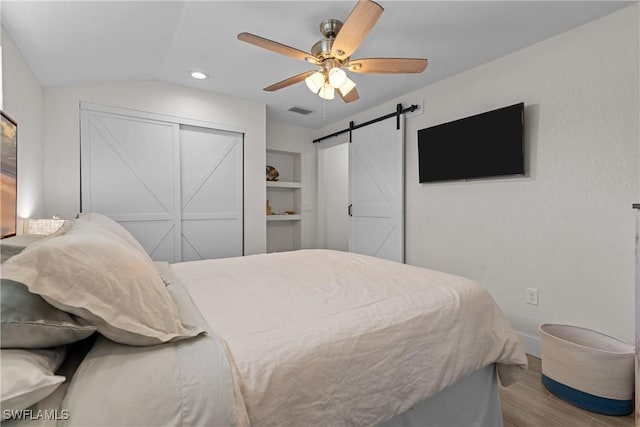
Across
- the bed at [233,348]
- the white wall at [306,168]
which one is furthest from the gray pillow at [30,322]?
the white wall at [306,168]

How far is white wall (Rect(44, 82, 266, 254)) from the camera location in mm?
2803

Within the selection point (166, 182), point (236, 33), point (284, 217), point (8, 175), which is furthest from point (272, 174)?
point (8, 175)

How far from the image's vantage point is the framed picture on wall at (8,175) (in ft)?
5.49

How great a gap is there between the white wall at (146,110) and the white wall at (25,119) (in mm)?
113

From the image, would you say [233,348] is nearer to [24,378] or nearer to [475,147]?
[24,378]

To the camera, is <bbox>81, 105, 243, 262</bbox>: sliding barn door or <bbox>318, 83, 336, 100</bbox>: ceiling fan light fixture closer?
<bbox>318, 83, 336, 100</bbox>: ceiling fan light fixture

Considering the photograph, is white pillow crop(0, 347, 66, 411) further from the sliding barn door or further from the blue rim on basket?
the sliding barn door

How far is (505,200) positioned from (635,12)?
1434mm

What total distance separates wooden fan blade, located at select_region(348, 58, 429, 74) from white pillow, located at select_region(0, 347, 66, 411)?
81.0 inches

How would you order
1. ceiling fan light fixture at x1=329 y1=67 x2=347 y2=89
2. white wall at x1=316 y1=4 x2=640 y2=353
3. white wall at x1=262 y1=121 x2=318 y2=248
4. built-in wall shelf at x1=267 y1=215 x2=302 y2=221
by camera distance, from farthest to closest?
white wall at x1=262 y1=121 x2=318 y2=248 < built-in wall shelf at x1=267 y1=215 x2=302 y2=221 < white wall at x1=316 y1=4 x2=640 y2=353 < ceiling fan light fixture at x1=329 y1=67 x2=347 y2=89

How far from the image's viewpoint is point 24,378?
61cm

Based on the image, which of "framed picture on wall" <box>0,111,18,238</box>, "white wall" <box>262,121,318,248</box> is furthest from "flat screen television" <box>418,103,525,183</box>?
"framed picture on wall" <box>0,111,18,238</box>

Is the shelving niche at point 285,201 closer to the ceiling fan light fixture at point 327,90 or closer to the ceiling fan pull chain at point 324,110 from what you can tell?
the ceiling fan pull chain at point 324,110

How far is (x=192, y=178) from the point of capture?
3543mm
